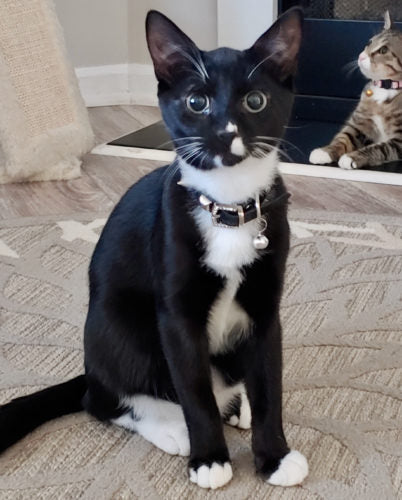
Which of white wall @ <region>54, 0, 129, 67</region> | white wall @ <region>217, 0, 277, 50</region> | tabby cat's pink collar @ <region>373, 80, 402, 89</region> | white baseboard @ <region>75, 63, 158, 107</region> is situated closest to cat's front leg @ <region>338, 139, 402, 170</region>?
tabby cat's pink collar @ <region>373, 80, 402, 89</region>

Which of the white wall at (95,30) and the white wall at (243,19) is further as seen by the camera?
the white wall at (95,30)

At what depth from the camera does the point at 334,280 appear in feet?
5.42

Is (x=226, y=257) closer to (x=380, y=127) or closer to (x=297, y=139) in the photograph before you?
(x=380, y=127)

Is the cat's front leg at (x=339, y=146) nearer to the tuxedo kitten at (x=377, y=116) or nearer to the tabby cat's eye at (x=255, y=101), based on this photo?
the tuxedo kitten at (x=377, y=116)

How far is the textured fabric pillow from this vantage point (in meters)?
2.27

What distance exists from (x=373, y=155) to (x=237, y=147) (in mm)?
1641

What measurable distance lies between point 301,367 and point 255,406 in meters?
0.31

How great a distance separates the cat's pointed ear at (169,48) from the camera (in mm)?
960

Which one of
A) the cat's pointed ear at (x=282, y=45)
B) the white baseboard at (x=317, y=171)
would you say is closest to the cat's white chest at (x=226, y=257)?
the cat's pointed ear at (x=282, y=45)

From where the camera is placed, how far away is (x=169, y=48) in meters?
0.98

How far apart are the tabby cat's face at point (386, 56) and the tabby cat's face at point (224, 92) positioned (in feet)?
5.35

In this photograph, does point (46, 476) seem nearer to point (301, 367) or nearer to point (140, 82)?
point (301, 367)

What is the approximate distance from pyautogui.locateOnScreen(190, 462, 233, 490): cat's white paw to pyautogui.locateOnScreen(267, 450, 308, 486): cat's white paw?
2.5 inches

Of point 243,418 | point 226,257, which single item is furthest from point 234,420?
point 226,257
